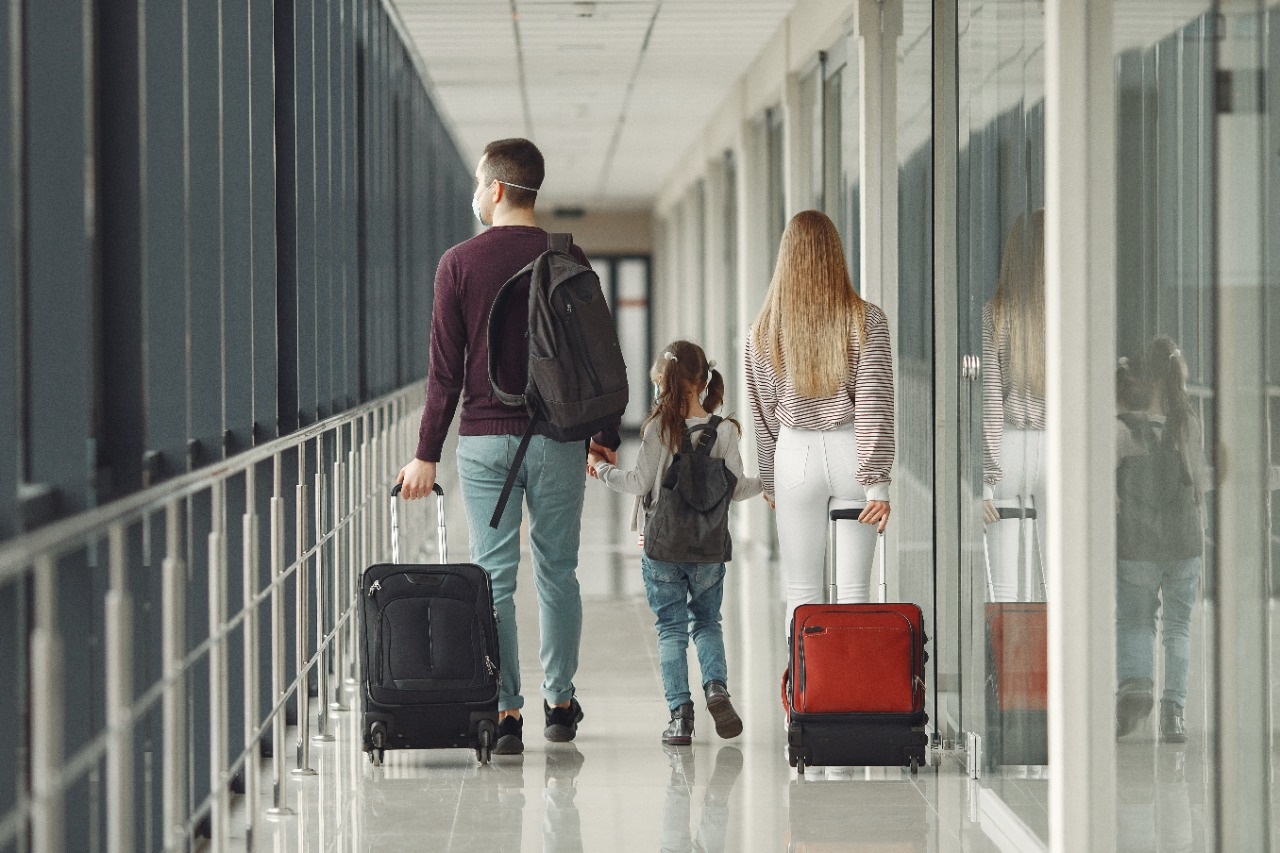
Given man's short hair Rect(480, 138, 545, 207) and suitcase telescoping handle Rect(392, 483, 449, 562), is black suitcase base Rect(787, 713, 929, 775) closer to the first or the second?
suitcase telescoping handle Rect(392, 483, 449, 562)

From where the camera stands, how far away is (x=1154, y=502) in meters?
3.19

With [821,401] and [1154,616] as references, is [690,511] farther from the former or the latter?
[1154,616]

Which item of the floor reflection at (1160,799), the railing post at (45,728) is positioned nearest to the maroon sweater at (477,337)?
the floor reflection at (1160,799)

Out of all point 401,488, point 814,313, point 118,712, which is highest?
point 814,313

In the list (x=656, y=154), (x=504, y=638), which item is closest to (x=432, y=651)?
(x=504, y=638)

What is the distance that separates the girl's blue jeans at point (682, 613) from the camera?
4.77 metres

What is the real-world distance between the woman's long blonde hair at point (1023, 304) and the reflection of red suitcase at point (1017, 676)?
309mm

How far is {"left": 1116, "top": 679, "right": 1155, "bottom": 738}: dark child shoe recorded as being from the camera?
10.5 ft

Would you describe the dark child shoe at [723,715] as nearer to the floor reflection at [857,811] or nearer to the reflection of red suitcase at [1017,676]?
the floor reflection at [857,811]

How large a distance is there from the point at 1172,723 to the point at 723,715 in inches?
72.9

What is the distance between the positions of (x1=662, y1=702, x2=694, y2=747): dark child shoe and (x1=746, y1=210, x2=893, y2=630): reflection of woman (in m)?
0.47

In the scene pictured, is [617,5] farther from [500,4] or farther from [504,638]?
[504,638]

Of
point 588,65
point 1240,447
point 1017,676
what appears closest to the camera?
point 1240,447

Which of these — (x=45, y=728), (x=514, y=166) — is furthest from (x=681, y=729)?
(x=45, y=728)
